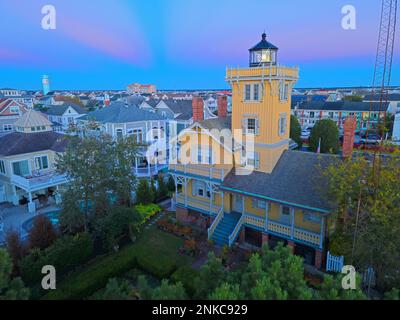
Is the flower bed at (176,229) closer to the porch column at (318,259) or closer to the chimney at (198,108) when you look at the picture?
the porch column at (318,259)

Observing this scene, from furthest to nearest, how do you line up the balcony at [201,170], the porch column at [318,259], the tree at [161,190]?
the tree at [161,190], the balcony at [201,170], the porch column at [318,259]

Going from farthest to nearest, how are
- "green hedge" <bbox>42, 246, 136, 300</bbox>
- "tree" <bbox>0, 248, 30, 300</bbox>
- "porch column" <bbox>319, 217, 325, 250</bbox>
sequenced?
"porch column" <bbox>319, 217, 325, 250</bbox> → "green hedge" <bbox>42, 246, 136, 300</bbox> → "tree" <bbox>0, 248, 30, 300</bbox>

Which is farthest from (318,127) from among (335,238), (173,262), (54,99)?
(54,99)

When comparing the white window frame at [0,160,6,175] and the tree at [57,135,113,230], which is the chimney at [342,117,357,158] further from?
the white window frame at [0,160,6,175]

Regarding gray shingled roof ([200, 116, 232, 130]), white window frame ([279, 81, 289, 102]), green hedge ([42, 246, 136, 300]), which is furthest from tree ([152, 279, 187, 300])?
white window frame ([279, 81, 289, 102])

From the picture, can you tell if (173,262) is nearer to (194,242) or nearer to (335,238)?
(194,242)

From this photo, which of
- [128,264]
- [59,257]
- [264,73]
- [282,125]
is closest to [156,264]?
[128,264]

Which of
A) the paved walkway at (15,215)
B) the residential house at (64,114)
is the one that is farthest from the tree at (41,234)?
the residential house at (64,114)
